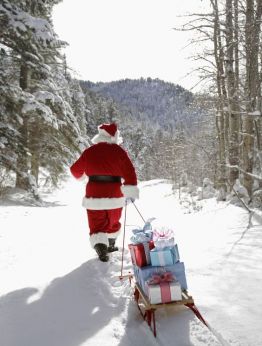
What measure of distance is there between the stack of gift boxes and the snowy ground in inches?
9.1

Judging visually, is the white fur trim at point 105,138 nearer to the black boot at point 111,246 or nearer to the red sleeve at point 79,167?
the red sleeve at point 79,167

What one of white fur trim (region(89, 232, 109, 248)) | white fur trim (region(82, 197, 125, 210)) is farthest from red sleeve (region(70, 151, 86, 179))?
white fur trim (region(89, 232, 109, 248))

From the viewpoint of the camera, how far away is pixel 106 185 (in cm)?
569

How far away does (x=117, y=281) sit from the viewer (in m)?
4.54

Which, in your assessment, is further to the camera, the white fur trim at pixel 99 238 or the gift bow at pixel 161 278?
the white fur trim at pixel 99 238

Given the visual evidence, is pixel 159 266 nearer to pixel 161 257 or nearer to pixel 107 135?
pixel 161 257

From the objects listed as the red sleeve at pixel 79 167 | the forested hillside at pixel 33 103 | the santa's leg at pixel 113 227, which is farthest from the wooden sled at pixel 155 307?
the forested hillside at pixel 33 103

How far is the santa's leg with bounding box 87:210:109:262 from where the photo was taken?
5.43m

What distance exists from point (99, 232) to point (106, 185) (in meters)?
0.69

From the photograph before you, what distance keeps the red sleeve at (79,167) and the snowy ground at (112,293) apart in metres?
1.26

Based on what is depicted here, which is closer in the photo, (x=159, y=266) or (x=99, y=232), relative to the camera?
(x=159, y=266)

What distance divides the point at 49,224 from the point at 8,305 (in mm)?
4571

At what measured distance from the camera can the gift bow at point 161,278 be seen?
351cm

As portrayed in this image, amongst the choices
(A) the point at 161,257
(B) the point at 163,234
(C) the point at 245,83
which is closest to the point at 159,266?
(A) the point at 161,257
